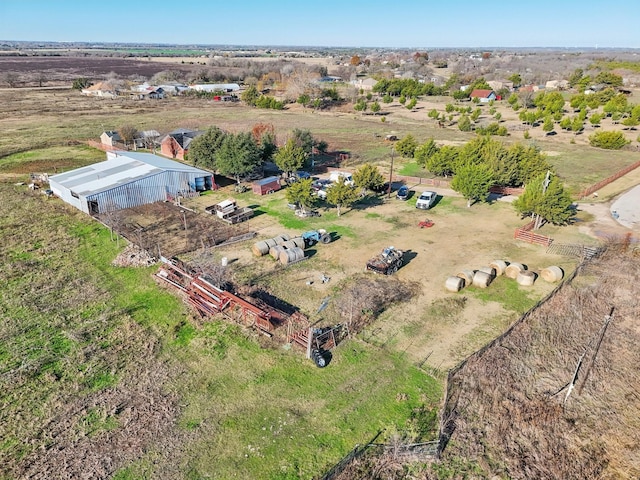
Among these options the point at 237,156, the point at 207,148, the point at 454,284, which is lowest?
the point at 454,284

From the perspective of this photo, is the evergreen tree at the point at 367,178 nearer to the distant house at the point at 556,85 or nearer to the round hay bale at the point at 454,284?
the round hay bale at the point at 454,284

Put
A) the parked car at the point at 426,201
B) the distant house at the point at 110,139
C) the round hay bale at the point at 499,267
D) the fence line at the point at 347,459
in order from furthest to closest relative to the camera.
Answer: the distant house at the point at 110,139 < the parked car at the point at 426,201 < the round hay bale at the point at 499,267 < the fence line at the point at 347,459

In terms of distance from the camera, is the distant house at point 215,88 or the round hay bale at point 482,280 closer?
the round hay bale at point 482,280

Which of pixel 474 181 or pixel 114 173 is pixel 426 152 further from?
pixel 114 173

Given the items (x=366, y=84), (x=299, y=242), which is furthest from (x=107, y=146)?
(x=366, y=84)

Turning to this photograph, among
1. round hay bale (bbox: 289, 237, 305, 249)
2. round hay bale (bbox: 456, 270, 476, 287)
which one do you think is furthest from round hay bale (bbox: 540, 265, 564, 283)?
round hay bale (bbox: 289, 237, 305, 249)

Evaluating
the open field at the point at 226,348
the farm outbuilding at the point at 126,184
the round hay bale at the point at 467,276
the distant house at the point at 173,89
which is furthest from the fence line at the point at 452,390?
the distant house at the point at 173,89

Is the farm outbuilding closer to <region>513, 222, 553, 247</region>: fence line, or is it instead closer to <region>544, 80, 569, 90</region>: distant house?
<region>513, 222, 553, 247</region>: fence line
